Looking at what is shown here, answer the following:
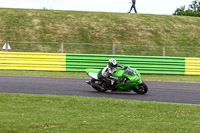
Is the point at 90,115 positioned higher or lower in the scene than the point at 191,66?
lower

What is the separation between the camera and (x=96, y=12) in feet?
144

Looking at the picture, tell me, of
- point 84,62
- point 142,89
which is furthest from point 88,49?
point 142,89

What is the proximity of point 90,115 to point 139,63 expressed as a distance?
13967 millimetres

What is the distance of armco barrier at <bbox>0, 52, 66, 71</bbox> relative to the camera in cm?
2227

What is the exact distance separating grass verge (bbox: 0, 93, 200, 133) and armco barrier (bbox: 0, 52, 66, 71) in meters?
10.6

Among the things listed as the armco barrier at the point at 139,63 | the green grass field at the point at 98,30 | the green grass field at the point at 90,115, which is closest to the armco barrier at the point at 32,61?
the armco barrier at the point at 139,63

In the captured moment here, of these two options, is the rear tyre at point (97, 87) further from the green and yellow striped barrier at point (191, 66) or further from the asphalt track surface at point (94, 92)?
the green and yellow striped barrier at point (191, 66)

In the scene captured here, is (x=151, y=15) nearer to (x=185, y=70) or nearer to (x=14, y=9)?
(x=14, y=9)

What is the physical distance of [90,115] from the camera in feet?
29.5

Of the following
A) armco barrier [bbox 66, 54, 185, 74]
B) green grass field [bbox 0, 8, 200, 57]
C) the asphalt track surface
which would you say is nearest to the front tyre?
the asphalt track surface

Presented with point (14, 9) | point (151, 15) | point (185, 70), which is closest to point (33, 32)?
point (14, 9)

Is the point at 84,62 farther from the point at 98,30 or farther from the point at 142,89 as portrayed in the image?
the point at 98,30

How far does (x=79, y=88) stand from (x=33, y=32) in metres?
22.8

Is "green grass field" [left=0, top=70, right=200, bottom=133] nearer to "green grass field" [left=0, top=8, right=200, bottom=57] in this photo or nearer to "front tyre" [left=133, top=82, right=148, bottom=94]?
"front tyre" [left=133, top=82, right=148, bottom=94]
